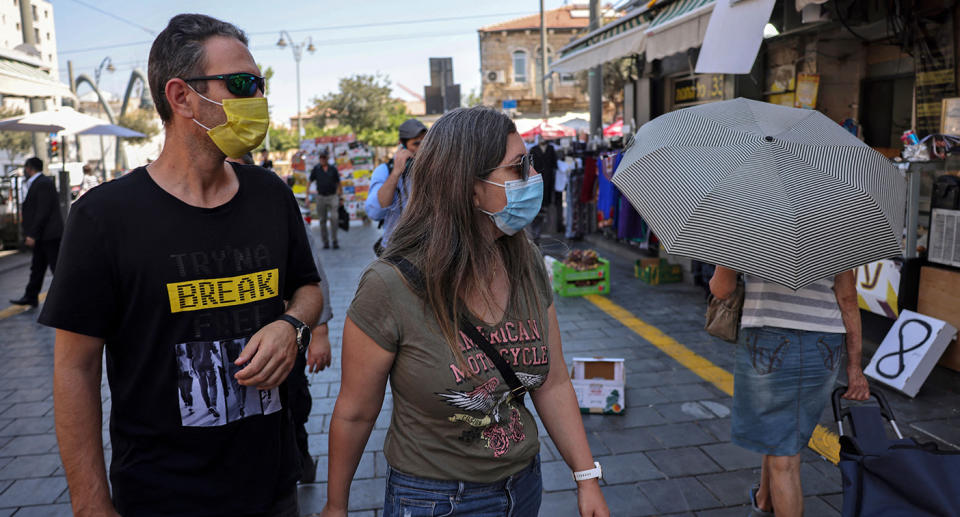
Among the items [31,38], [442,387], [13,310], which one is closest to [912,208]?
[442,387]

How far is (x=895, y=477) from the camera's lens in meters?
1.98

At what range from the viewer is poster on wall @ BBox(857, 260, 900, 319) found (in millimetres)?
5727

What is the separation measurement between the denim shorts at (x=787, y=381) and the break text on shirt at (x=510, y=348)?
1.46 metres

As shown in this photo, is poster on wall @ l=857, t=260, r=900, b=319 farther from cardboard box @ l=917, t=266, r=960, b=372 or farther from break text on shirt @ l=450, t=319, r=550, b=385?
break text on shirt @ l=450, t=319, r=550, b=385

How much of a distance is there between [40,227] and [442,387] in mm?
9082

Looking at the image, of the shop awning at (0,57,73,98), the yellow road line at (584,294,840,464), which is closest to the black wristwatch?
the yellow road line at (584,294,840,464)

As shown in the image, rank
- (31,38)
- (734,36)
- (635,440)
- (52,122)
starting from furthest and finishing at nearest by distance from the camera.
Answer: (31,38) → (52,122) → (734,36) → (635,440)

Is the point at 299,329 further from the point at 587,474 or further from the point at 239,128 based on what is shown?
the point at 587,474

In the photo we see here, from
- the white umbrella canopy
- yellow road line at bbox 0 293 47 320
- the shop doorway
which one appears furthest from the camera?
the white umbrella canopy

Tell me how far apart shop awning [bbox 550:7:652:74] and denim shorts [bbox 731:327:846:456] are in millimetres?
5926

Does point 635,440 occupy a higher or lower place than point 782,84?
lower

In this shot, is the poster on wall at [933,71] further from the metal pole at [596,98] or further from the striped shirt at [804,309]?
the metal pole at [596,98]

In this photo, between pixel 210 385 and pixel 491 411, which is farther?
pixel 491 411

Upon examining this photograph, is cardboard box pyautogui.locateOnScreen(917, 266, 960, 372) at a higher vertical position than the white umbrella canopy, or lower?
lower
